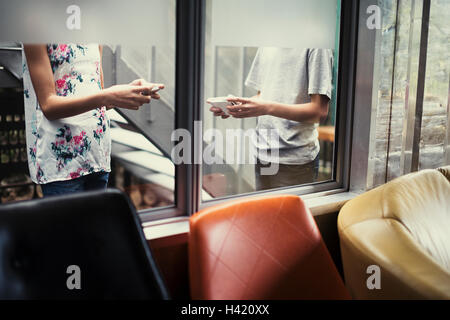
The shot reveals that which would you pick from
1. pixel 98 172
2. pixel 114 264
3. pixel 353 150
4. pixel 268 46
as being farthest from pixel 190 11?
pixel 353 150

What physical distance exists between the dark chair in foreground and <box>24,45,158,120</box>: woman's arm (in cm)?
47

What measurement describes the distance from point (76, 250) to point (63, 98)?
639 millimetres

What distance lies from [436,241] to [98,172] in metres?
1.40

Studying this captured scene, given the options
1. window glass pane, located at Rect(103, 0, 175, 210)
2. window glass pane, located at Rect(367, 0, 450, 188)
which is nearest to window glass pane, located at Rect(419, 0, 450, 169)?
window glass pane, located at Rect(367, 0, 450, 188)

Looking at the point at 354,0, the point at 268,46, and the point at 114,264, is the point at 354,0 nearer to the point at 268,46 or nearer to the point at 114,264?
the point at 268,46

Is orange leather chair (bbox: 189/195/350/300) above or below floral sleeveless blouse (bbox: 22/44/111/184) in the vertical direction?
below

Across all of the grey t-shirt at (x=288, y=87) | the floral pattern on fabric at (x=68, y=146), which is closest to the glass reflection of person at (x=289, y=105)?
the grey t-shirt at (x=288, y=87)

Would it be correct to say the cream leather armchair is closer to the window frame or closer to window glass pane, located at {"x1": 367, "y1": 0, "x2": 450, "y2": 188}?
window glass pane, located at {"x1": 367, "y1": 0, "x2": 450, "y2": 188}

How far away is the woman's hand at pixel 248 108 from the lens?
2049mm

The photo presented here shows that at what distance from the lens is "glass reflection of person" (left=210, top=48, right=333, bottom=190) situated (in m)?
2.19

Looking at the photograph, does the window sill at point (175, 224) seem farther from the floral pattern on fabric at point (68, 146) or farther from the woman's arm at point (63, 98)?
the woman's arm at point (63, 98)

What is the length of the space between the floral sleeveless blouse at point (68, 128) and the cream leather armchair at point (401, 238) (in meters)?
1.05

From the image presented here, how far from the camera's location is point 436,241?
6.07ft

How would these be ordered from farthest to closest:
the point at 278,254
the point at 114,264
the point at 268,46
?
the point at 268,46, the point at 278,254, the point at 114,264
